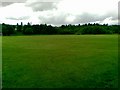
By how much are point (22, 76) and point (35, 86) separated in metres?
1.92

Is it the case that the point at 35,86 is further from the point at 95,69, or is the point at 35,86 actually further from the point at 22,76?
the point at 95,69

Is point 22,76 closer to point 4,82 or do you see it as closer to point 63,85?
point 4,82

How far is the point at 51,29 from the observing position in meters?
89.3

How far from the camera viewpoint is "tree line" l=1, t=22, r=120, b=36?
282 ft

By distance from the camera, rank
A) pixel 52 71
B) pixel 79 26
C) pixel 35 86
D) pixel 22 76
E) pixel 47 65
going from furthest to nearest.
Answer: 1. pixel 79 26
2. pixel 47 65
3. pixel 52 71
4. pixel 22 76
5. pixel 35 86

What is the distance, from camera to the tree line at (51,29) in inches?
3386

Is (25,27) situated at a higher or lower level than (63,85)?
higher

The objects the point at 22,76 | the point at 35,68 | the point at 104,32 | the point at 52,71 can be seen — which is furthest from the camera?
the point at 104,32

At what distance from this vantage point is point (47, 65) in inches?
589

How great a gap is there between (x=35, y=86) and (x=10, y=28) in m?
76.1

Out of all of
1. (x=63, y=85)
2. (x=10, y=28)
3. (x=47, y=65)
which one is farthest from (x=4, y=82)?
(x=10, y=28)

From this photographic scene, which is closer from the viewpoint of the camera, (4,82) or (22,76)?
(4,82)

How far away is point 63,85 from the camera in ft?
34.0

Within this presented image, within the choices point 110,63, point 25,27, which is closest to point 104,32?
point 25,27
